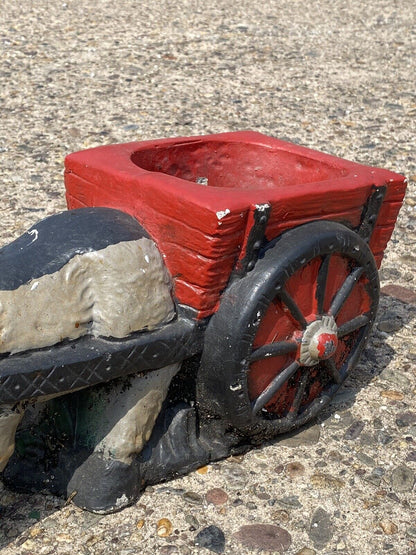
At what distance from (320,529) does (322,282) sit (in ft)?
2.05

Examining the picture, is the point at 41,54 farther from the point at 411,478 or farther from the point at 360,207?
the point at 411,478

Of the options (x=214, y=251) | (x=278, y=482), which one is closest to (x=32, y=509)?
(x=278, y=482)

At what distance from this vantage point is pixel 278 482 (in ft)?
7.07

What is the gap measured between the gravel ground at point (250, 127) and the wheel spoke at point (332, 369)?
0.52 ft

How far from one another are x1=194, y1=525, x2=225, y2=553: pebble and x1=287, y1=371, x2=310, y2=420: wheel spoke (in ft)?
1.33

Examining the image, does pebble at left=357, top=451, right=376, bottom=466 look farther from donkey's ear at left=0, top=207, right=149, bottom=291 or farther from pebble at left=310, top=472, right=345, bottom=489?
donkey's ear at left=0, top=207, right=149, bottom=291

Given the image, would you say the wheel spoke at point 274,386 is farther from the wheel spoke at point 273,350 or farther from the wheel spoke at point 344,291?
the wheel spoke at point 344,291

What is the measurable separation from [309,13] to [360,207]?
474cm

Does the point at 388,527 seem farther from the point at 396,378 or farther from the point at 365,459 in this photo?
the point at 396,378

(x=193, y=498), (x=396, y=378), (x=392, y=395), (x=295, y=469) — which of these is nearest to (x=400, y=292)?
(x=396, y=378)

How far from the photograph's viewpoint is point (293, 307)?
6.88 ft

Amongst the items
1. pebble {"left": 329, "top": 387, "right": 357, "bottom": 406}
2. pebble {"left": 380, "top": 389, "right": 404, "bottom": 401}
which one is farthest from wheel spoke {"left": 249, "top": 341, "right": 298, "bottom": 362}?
pebble {"left": 380, "top": 389, "right": 404, "bottom": 401}

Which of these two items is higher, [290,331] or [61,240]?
[61,240]

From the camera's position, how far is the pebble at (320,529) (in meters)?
1.97
